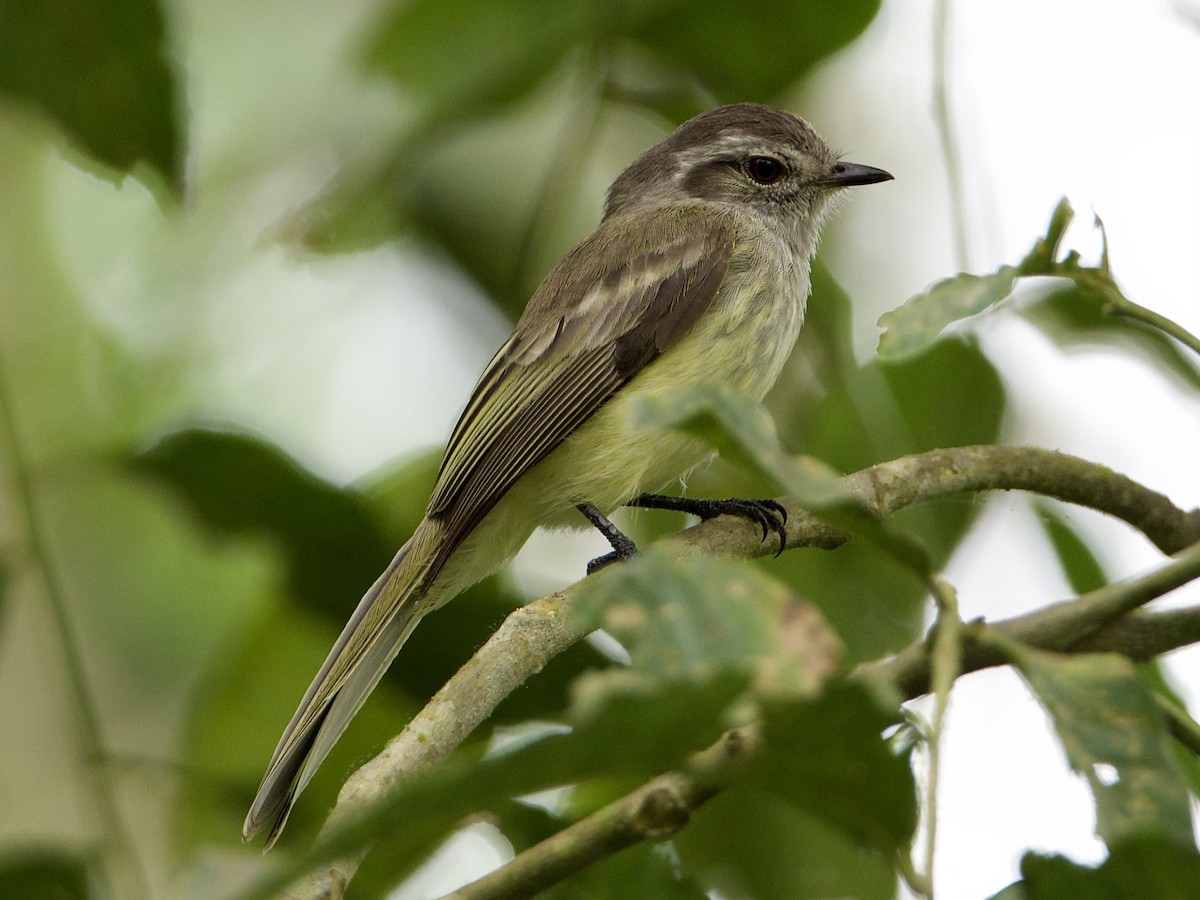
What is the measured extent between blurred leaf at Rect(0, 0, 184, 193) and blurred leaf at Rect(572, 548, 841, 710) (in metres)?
1.59

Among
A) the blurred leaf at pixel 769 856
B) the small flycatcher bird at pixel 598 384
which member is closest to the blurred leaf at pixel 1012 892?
the blurred leaf at pixel 769 856

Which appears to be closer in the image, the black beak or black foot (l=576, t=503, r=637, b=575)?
black foot (l=576, t=503, r=637, b=575)

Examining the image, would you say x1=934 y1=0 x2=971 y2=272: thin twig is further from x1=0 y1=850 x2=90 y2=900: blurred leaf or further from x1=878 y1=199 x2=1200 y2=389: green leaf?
x1=0 y1=850 x2=90 y2=900: blurred leaf

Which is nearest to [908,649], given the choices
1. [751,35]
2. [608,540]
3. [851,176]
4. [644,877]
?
[644,877]

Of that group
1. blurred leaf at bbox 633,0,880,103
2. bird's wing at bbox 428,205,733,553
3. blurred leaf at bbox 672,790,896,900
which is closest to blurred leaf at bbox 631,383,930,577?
blurred leaf at bbox 672,790,896,900

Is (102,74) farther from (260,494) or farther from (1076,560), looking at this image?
(1076,560)

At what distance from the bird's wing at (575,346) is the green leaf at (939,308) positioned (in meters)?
1.64

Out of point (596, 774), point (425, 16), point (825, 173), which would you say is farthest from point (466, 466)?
point (596, 774)

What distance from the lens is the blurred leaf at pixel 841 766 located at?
130cm

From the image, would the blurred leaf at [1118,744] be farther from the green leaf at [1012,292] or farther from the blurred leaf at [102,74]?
the blurred leaf at [102,74]

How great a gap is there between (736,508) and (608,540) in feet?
1.44

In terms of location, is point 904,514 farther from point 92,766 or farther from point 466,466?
point 92,766

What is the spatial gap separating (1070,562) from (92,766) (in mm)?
1918

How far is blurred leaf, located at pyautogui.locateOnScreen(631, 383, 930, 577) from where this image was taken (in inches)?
54.0
